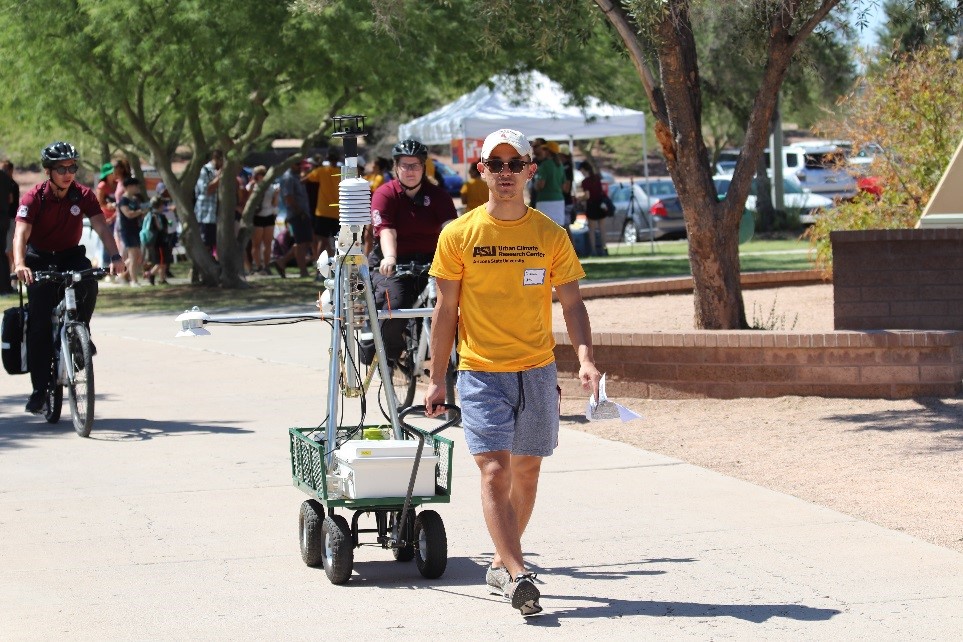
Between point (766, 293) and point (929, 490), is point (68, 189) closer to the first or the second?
point (929, 490)

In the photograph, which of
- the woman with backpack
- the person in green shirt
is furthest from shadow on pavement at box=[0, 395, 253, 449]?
the person in green shirt

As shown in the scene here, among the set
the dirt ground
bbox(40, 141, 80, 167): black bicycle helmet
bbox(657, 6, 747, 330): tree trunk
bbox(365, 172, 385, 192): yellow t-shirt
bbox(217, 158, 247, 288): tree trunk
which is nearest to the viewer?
the dirt ground

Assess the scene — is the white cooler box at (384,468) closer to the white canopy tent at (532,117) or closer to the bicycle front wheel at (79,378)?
the bicycle front wheel at (79,378)

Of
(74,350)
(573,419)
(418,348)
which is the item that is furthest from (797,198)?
(74,350)

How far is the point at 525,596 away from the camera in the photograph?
534 cm

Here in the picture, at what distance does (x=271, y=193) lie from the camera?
889 inches

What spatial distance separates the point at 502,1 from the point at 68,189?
3606 mm

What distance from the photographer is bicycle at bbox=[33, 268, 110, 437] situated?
9.45 m

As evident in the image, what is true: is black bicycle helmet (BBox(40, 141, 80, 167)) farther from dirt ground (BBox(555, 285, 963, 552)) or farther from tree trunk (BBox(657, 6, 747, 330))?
tree trunk (BBox(657, 6, 747, 330))

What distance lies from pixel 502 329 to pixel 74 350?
16.0 ft

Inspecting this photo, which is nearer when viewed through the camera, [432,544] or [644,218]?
[432,544]

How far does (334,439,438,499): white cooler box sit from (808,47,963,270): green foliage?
9633 mm

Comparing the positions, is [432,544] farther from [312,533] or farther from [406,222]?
[406,222]

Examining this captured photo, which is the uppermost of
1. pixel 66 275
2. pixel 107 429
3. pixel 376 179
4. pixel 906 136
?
pixel 906 136
